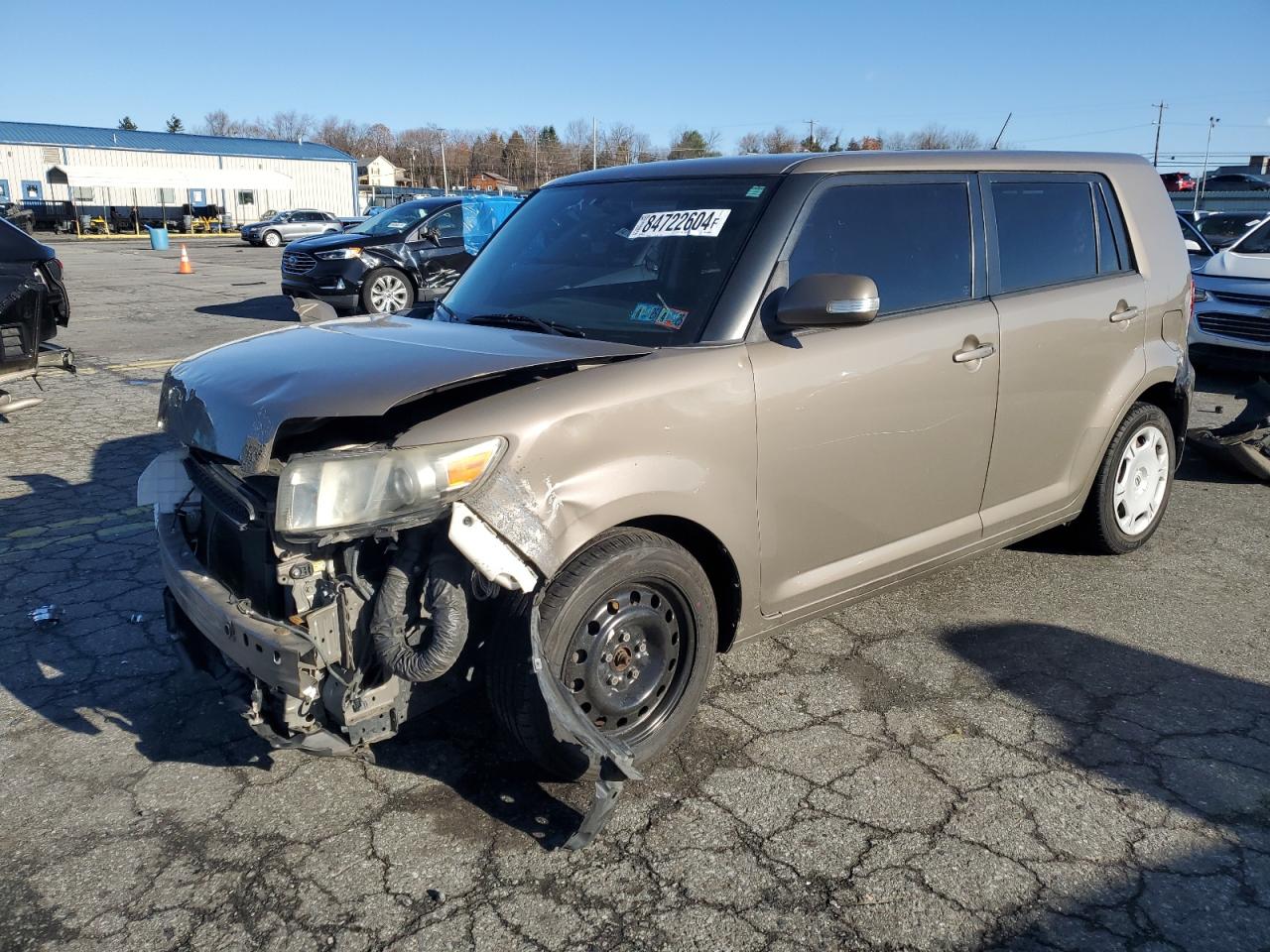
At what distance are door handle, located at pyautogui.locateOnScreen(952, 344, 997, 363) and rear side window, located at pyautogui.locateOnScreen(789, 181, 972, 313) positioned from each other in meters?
0.21

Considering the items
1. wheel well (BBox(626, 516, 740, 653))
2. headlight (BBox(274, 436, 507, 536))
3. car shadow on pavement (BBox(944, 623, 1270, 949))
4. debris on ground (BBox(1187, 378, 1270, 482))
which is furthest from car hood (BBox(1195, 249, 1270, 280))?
headlight (BBox(274, 436, 507, 536))

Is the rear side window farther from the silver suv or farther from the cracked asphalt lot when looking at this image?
the silver suv

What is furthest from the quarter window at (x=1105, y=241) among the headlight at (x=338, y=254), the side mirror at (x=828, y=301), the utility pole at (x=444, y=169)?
the utility pole at (x=444, y=169)

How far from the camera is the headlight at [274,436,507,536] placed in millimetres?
2461

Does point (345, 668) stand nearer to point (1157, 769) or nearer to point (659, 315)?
point (659, 315)

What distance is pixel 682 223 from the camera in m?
3.50

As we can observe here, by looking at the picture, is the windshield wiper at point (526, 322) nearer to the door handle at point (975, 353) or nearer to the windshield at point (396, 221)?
the door handle at point (975, 353)

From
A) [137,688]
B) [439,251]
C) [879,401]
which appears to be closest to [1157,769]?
[879,401]

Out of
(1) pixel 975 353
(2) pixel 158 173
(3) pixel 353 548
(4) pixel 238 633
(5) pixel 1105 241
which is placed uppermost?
(2) pixel 158 173

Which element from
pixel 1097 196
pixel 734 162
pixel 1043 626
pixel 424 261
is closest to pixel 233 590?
pixel 734 162

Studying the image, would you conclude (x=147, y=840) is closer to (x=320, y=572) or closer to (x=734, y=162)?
(x=320, y=572)

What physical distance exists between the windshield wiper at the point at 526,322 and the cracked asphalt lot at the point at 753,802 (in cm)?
139

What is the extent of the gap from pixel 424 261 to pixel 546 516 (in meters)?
12.2

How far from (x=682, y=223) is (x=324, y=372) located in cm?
141
